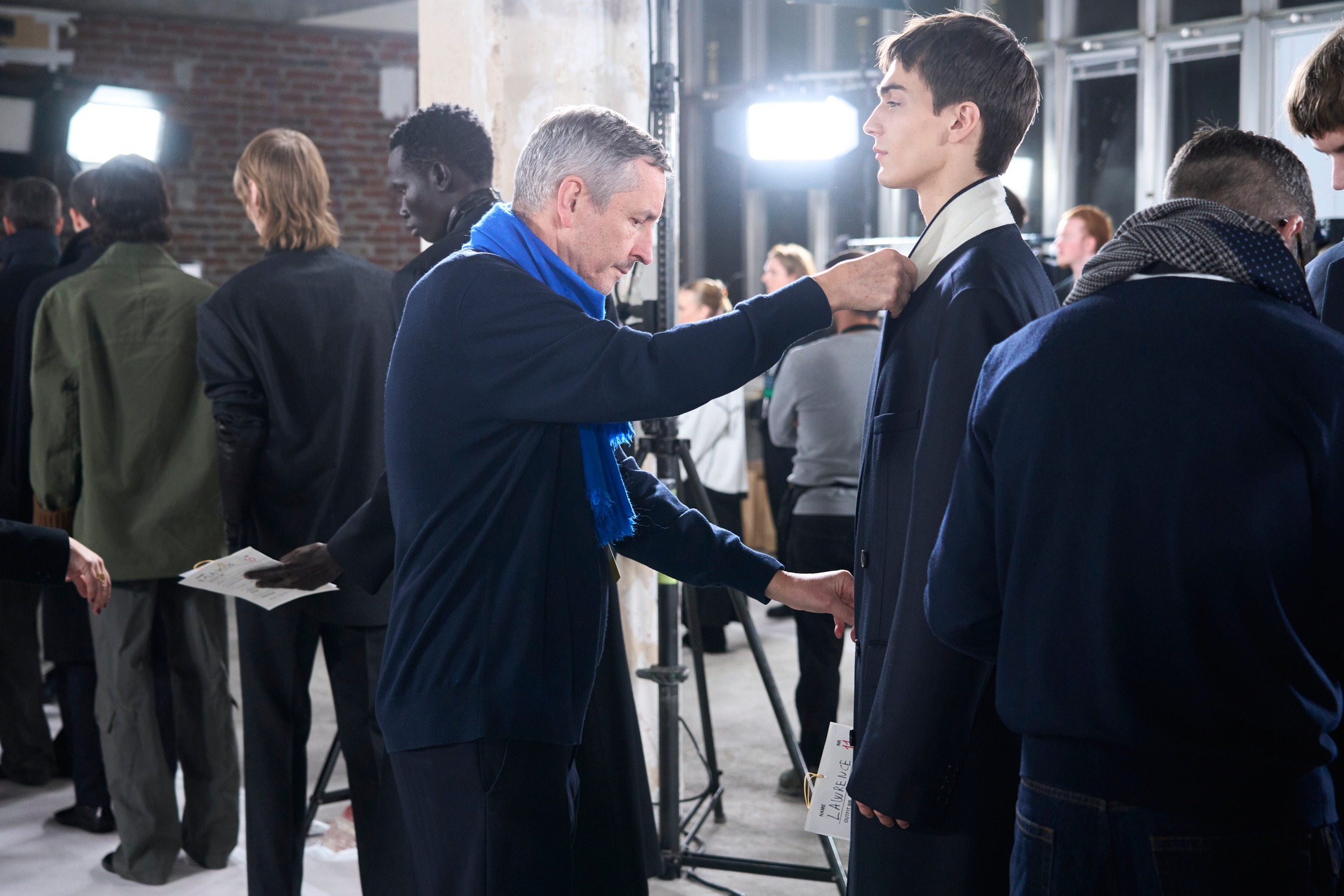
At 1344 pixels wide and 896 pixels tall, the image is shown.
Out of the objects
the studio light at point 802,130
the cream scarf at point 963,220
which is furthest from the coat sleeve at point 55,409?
the studio light at point 802,130

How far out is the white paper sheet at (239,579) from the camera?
2.29m

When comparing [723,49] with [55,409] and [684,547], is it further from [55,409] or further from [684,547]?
[684,547]

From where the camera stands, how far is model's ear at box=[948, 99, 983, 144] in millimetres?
1484

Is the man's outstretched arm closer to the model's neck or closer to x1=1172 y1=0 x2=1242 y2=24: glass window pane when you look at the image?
the model's neck

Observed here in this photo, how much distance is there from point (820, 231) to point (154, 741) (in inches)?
260

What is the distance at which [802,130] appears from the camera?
772 cm

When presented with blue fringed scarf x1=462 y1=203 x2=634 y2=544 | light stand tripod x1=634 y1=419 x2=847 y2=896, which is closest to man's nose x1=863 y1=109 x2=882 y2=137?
blue fringed scarf x1=462 y1=203 x2=634 y2=544

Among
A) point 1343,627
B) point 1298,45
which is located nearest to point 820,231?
point 1298,45

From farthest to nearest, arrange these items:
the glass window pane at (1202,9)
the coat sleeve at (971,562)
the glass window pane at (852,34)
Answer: the glass window pane at (852,34) → the glass window pane at (1202,9) → the coat sleeve at (971,562)

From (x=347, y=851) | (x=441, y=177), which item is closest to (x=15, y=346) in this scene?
(x=347, y=851)

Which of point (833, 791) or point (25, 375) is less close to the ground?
point (25, 375)

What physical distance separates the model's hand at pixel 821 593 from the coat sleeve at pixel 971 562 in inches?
19.8

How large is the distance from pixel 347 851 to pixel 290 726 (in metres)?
0.65

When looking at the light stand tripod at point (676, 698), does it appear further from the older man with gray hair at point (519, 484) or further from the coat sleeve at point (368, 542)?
the older man with gray hair at point (519, 484)
